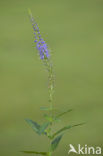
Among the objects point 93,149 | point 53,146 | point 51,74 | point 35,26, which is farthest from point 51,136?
point 93,149

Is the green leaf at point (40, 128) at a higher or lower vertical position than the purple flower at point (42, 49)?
lower

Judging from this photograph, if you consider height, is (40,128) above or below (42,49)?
below

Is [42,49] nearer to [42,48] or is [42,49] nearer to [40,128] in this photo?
→ [42,48]

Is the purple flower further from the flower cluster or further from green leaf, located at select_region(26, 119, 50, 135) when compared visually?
green leaf, located at select_region(26, 119, 50, 135)

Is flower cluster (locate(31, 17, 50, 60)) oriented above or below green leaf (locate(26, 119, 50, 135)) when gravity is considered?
above

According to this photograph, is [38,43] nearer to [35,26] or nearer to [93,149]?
[35,26]

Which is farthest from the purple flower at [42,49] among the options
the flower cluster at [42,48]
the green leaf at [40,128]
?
the green leaf at [40,128]

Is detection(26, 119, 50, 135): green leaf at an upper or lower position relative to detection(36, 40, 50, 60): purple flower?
lower

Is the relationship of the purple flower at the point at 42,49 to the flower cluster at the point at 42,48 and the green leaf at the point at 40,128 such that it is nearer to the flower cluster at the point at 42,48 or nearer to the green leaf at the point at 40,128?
the flower cluster at the point at 42,48

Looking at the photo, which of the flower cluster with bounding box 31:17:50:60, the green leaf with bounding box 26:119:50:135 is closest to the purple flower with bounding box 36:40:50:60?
the flower cluster with bounding box 31:17:50:60

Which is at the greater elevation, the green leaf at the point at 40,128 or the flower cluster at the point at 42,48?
the flower cluster at the point at 42,48

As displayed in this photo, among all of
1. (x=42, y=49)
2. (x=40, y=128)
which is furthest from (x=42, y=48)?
(x=40, y=128)
